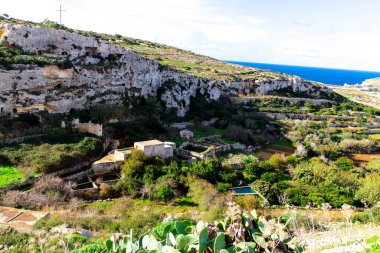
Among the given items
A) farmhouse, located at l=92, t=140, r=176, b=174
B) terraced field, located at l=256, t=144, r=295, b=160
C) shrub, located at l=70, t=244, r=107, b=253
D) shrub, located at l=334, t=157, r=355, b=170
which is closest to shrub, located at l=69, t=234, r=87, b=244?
shrub, located at l=70, t=244, r=107, b=253

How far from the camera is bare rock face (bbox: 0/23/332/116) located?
2969 cm

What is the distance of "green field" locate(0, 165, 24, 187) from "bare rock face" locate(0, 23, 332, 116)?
6.77 m

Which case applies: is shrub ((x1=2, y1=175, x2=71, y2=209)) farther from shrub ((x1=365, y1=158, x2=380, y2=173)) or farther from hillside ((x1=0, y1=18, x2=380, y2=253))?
shrub ((x1=365, y1=158, x2=380, y2=173))

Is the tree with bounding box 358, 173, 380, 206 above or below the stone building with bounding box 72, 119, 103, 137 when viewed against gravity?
below

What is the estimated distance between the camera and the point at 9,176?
22.3 metres

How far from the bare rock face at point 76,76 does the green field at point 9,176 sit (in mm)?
6773

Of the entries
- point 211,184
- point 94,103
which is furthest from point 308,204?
point 94,103

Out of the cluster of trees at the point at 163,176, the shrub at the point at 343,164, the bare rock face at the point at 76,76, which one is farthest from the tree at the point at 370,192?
the bare rock face at the point at 76,76

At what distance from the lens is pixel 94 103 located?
3409 cm

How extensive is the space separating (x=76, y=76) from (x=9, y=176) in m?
14.0

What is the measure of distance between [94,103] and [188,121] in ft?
40.8

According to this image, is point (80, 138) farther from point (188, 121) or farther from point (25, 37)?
point (188, 121)

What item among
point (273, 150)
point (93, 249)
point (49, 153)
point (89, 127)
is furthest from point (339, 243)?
point (273, 150)

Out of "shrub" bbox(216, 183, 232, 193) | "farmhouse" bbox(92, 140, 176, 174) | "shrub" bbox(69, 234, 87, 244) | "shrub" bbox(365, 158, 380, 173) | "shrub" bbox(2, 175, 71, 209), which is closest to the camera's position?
"shrub" bbox(69, 234, 87, 244)
